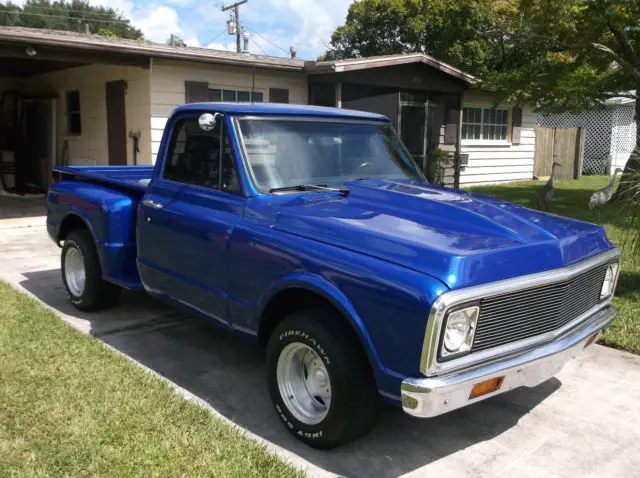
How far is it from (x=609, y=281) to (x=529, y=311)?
Result: 1.07m

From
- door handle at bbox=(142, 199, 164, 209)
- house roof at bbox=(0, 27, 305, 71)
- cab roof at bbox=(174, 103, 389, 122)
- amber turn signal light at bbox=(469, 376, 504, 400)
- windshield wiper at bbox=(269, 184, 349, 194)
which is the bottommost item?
amber turn signal light at bbox=(469, 376, 504, 400)

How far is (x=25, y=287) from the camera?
6418 mm

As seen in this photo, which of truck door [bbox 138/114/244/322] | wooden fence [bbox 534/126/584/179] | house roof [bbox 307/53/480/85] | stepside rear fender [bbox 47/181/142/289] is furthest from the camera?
wooden fence [bbox 534/126/584/179]

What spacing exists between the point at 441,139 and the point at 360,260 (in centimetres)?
1293

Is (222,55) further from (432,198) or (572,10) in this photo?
(432,198)

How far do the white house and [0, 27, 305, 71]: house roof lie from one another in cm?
2

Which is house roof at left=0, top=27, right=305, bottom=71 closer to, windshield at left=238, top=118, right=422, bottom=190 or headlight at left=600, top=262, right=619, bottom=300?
windshield at left=238, top=118, right=422, bottom=190

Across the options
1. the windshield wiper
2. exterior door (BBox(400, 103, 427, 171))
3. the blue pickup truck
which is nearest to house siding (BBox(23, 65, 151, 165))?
exterior door (BBox(400, 103, 427, 171))

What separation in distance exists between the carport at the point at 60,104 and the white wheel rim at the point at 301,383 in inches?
318

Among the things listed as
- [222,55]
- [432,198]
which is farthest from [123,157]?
[432,198]

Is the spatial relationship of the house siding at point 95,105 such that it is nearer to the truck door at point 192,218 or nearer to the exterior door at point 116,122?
the exterior door at point 116,122

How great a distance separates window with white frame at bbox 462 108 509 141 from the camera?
16.7 m

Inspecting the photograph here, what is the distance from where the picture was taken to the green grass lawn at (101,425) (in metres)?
3.04

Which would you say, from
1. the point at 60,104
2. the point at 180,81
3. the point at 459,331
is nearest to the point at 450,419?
the point at 459,331
